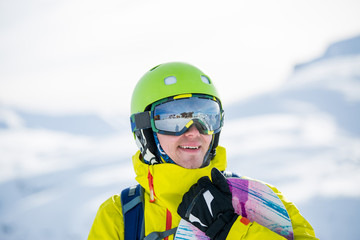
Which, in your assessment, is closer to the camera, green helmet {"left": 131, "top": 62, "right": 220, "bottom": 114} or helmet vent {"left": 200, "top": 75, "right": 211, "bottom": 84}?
green helmet {"left": 131, "top": 62, "right": 220, "bottom": 114}

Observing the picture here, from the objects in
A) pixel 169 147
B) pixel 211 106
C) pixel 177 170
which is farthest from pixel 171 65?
pixel 177 170

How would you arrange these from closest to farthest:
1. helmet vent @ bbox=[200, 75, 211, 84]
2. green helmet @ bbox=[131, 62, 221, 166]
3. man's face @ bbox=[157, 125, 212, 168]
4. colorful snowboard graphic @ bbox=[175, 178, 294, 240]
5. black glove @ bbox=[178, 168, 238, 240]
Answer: black glove @ bbox=[178, 168, 238, 240] < colorful snowboard graphic @ bbox=[175, 178, 294, 240] < man's face @ bbox=[157, 125, 212, 168] < green helmet @ bbox=[131, 62, 221, 166] < helmet vent @ bbox=[200, 75, 211, 84]

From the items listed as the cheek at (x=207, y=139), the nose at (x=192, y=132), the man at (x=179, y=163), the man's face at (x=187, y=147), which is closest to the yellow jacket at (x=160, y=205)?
the man at (x=179, y=163)

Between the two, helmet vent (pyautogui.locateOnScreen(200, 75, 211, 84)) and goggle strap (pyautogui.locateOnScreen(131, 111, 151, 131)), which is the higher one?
helmet vent (pyautogui.locateOnScreen(200, 75, 211, 84))

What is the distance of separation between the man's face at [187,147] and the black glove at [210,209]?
38 cm

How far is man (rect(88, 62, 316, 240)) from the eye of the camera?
7.95ft

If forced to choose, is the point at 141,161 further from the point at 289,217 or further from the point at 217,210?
the point at 289,217

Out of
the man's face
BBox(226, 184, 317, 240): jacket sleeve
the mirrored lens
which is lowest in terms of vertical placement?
BBox(226, 184, 317, 240): jacket sleeve

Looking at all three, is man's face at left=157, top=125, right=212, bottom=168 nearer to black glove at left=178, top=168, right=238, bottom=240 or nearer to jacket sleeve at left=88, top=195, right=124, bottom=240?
black glove at left=178, top=168, right=238, bottom=240

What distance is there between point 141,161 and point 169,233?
89 cm

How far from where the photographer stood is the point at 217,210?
240cm

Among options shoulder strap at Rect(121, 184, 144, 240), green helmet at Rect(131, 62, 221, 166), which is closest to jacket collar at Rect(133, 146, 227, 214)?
shoulder strap at Rect(121, 184, 144, 240)

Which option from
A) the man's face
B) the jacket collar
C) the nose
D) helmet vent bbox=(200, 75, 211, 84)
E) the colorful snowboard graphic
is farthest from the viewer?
helmet vent bbox=(200, 75, 211, 84)

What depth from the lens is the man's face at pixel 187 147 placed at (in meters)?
2.93
